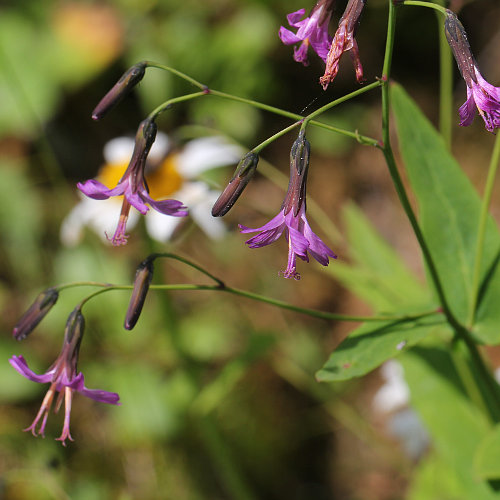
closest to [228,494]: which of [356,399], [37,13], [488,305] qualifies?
[356,399]

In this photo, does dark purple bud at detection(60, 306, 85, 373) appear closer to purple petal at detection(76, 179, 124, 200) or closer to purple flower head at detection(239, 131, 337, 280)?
purple petal at detection(76, 179, 124, 200)

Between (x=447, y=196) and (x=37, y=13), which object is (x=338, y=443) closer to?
(x=447, y=196)

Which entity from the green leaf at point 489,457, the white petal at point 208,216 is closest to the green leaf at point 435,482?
the green leaf at point 489,457

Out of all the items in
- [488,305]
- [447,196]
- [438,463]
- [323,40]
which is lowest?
[438,463]

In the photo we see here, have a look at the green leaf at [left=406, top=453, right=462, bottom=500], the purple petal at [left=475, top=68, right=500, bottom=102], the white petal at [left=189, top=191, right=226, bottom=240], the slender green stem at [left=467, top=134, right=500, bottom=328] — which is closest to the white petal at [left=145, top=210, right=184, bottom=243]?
the white petal at [left=189, top=191, right=226, bottom=240]

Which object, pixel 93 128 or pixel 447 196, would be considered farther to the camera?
pixel 93 128

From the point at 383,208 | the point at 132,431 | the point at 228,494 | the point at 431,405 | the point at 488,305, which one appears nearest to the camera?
the point at 488,305

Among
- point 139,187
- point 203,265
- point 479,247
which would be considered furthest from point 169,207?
point 203,265

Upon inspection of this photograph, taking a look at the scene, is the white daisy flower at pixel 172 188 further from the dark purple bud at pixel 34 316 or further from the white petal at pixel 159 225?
the dark purple bud at pixel 34 316
